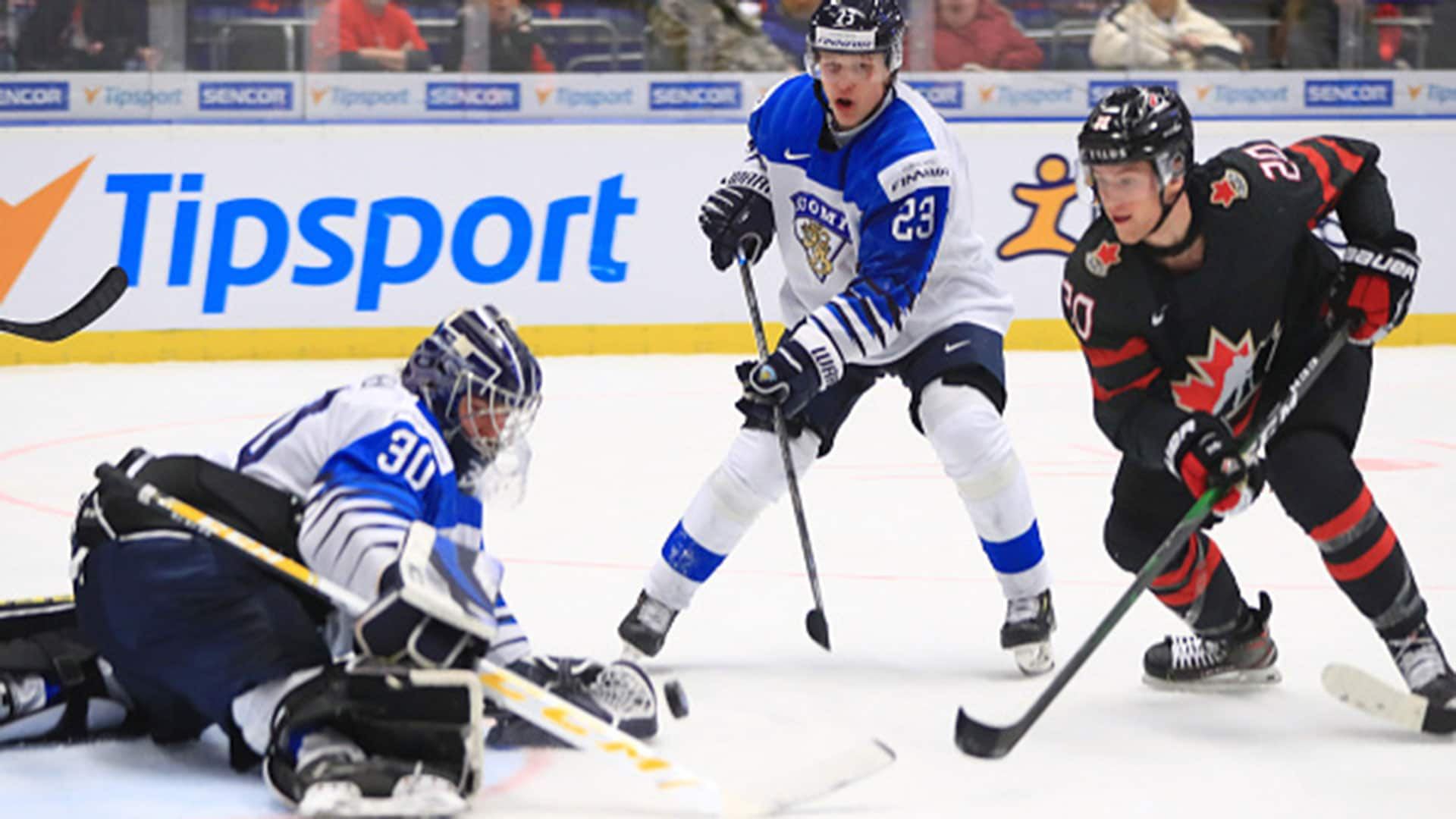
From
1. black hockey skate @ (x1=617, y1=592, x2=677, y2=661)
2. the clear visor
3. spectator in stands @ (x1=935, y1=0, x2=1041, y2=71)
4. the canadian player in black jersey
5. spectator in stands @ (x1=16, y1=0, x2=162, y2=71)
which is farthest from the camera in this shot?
spectator in stands @ (x1=935, y1=0, x2=1041, y2=71)

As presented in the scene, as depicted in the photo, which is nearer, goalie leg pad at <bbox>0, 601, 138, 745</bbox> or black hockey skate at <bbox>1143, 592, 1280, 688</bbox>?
goalie leg pad at <bbox>0, 601, 138, 745</bbox>

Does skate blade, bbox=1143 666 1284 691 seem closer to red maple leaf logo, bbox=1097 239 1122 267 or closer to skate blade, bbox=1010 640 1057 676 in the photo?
skate blade, bbox=1010 640 1057 676

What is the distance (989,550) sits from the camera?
3.58 meters

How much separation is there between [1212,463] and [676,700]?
914mm

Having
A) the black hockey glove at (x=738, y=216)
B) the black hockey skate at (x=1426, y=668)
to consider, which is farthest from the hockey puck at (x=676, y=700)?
the black hockey skate at (x=1426, y=668)

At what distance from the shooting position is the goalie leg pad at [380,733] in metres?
2.44

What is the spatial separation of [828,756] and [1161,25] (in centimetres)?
597

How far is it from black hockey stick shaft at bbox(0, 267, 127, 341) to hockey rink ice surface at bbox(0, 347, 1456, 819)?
2.41 feet

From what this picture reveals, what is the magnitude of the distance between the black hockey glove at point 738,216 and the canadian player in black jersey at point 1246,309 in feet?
2.49

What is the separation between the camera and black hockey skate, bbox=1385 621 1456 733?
3.04 metres

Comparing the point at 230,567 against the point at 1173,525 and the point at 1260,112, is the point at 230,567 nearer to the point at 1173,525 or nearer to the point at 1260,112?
the point at 1173,525

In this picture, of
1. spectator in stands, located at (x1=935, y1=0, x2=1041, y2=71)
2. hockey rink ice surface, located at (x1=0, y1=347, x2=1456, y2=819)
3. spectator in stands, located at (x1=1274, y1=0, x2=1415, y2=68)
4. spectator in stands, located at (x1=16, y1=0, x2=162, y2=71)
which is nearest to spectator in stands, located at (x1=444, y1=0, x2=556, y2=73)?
spectator in stands, located at (x1=16, y1=0, x2=162, y2=71)

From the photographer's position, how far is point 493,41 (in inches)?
308

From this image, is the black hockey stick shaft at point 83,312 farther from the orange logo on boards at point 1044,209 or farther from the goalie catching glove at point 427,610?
the orange logo on boards at point 1044,209
